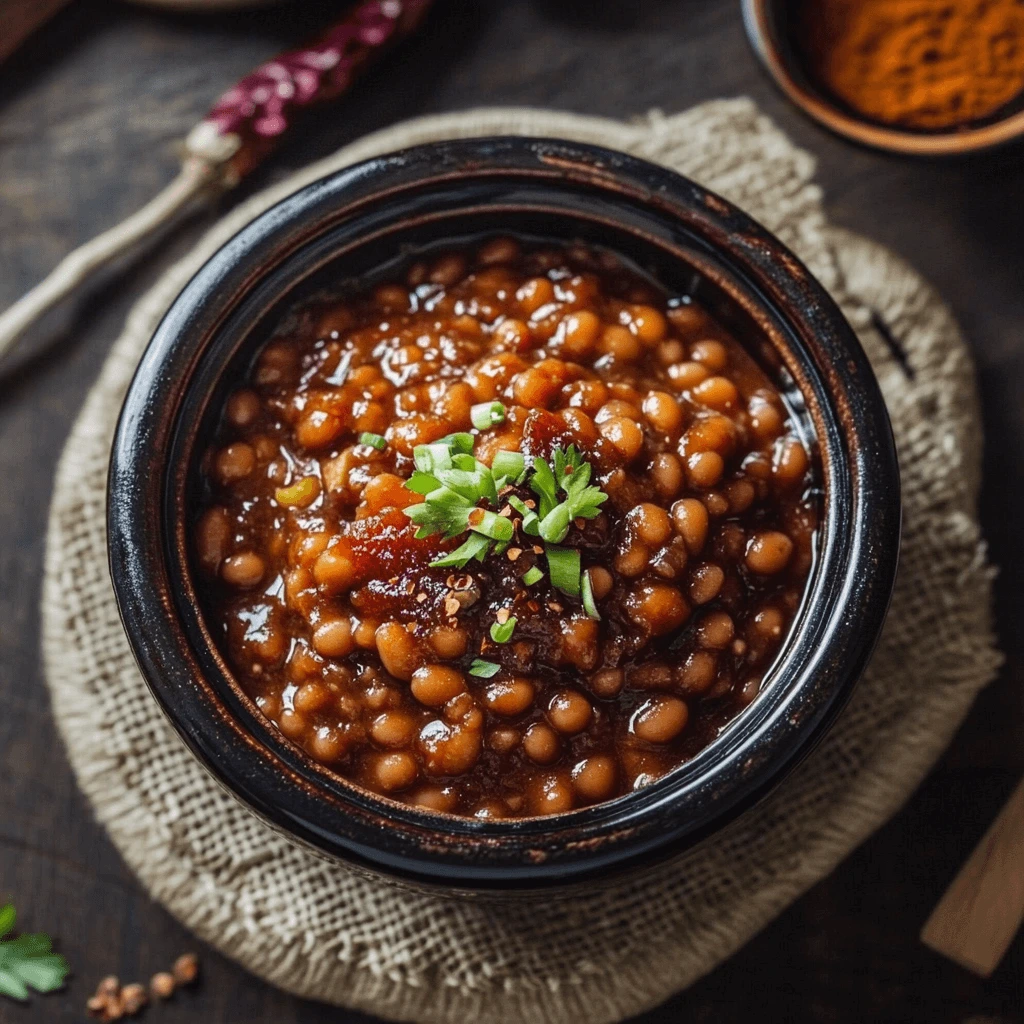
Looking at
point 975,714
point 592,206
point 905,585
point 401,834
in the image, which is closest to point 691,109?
point 592,206

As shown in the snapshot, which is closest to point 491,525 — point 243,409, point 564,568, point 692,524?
point 564,568

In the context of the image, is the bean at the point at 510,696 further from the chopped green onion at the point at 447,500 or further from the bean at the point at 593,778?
the chopped green onion at the point at 447,500

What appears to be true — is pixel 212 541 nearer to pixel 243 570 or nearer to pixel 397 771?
pixel 243 570

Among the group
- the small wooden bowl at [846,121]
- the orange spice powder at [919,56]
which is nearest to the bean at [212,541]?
the small wooden bowl at [846,121]

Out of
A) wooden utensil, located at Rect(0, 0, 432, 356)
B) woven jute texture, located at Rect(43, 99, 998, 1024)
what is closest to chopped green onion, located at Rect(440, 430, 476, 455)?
woven jute texture, located at Rect(43, 99, 998, 1024)

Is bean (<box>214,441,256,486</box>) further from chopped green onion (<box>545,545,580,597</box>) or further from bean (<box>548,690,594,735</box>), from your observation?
bean (<box>548,690,594,735</box>)

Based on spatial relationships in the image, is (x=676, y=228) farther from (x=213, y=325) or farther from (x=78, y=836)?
(x=78, y=836)
